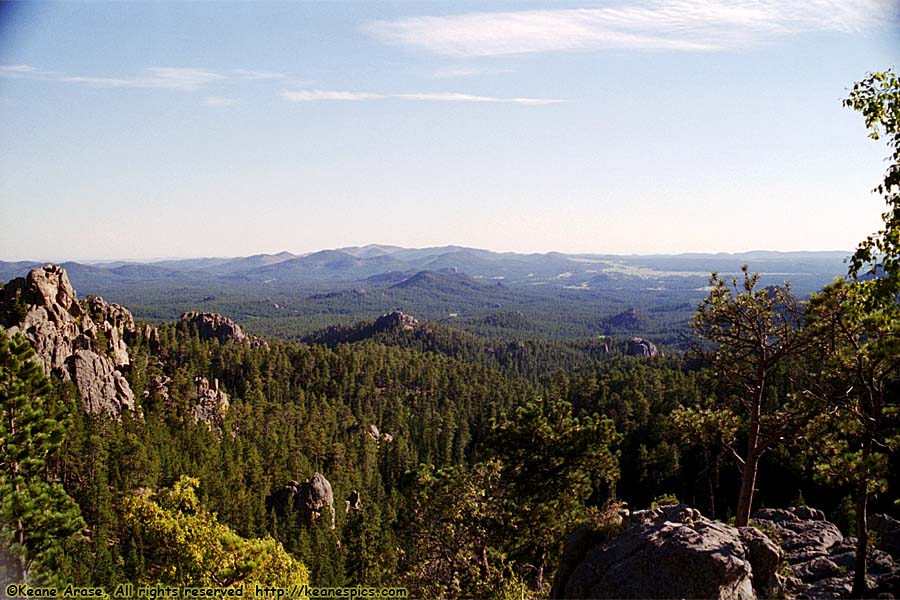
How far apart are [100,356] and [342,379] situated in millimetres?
49803

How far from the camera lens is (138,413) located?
211 ft

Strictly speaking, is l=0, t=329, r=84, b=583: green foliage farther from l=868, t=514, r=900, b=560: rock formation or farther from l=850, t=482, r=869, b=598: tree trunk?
l=868, t=514, r=900, b=560: rock formation

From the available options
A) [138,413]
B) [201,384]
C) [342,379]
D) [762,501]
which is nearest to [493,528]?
[762,501]

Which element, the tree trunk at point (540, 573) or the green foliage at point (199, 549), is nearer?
the green foliage at point (199, 549)

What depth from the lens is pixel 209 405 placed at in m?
76.1

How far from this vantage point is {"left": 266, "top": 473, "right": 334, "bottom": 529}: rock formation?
57.7 m

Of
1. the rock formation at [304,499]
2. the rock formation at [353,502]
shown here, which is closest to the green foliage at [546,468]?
the rock formation at [304,499]

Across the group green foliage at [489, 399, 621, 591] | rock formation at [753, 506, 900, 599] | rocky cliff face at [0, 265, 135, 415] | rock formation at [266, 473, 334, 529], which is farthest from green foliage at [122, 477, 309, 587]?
rocky cliff face at [0, 265, 135, 415]

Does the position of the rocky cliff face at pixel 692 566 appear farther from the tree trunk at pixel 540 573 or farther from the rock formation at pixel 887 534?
the tree trunk at pixel 540 573

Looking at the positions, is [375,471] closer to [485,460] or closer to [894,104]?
[485,460]

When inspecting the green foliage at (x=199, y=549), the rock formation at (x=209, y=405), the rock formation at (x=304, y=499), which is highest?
the green foliage at (x=199, y=549)

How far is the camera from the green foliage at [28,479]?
63.0ft

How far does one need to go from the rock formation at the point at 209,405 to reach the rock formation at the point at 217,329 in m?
37.9

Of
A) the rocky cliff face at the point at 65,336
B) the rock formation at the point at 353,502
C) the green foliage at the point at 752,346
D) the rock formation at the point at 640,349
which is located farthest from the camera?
the rock formation at the point at 640,349
